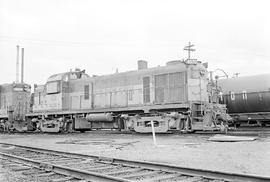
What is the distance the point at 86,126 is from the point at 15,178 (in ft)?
43.6

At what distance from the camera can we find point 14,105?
23.3 meters

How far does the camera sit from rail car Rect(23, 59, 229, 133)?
46.5 ft

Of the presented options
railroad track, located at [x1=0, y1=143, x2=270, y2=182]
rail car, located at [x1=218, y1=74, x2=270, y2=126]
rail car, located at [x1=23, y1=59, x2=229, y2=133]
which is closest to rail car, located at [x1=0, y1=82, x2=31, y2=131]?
rail car, located at [x1=23, y1=59, x2=229, y2=133]

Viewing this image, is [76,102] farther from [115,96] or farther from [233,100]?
[233,100]

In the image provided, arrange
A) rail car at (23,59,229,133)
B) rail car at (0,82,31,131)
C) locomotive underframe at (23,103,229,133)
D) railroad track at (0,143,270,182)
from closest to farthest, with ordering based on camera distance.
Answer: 1. railroad track at (0,143,270,182)
2. locomotive underframe at (23,103,229,133)
3. rail car at (23,59,229,133)
4. rail car at (0,82,31,131)

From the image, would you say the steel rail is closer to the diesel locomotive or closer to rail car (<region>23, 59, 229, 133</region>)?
the diesel locomotive

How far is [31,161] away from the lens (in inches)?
279

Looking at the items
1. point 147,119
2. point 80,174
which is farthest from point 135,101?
point 80,174

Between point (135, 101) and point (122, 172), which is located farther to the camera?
point (135, 101)

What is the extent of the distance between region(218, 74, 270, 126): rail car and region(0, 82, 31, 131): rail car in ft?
45.6

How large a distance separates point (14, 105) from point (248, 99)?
54.5 feet

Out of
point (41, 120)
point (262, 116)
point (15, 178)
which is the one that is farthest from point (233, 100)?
point (15, 178)

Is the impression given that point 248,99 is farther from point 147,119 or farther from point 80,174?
point 80,174

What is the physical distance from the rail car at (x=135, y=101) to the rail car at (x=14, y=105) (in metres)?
2.07
